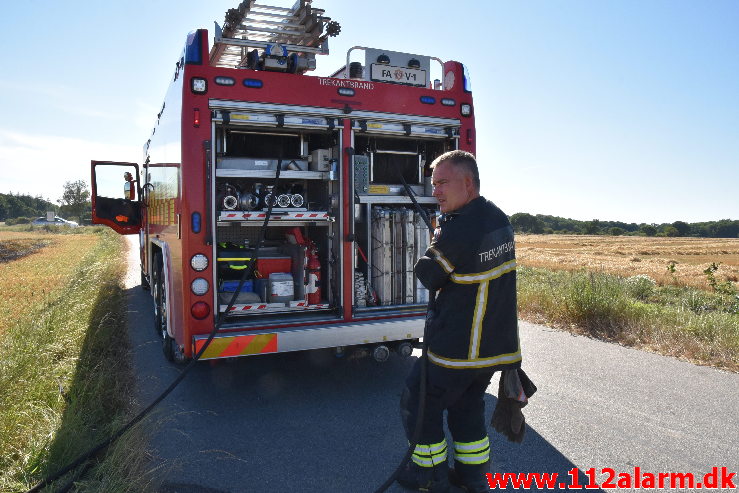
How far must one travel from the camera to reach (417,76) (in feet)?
18.2

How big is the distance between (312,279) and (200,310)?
44.6 inches

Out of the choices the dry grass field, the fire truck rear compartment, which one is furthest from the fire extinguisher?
the dry grass field

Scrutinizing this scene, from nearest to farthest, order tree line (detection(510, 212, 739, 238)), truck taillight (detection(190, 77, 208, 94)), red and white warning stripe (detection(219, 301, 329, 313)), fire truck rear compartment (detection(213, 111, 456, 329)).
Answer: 1. truck taillight (detection(190, 77, 208, 94))
2. red and white warning stripe (detection(219, 301, 329, 313))
3. fire truck rear compartment (detection(213, 111, 456, 329))
4. tree line (detection(510, 212, 739, 238))

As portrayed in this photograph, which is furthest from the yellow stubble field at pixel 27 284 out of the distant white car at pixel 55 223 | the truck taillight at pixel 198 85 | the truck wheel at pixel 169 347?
the distant white car at pixel 55 223

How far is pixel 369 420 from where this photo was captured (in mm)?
4434

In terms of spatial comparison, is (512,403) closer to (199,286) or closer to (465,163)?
(465,163)

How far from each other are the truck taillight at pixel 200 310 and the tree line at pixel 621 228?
88856 millimetres

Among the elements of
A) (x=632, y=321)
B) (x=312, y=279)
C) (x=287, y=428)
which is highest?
(x=312, y=279)

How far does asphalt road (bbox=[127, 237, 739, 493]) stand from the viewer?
359 centimetres

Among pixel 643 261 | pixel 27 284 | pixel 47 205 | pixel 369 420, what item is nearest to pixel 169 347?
pixel 369 420

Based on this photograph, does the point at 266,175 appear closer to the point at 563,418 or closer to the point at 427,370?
the point at 427,370

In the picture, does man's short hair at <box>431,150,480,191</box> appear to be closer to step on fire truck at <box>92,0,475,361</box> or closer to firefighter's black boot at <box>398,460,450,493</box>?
firefighter's black boot at <box>398,460,450,493</box>

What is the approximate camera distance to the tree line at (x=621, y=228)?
304 feet

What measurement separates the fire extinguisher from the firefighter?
7.55ft
